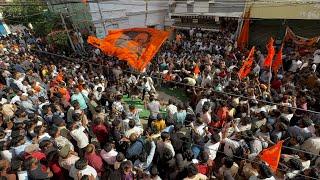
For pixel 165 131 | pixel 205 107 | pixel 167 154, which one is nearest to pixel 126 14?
pixel 205 107

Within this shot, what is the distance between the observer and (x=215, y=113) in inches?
348

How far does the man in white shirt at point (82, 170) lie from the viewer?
18.8 feet

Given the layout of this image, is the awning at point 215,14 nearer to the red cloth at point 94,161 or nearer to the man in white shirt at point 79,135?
the man in white shirt at point 79,135

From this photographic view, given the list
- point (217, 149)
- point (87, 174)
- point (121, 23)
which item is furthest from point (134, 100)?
point (121, 23)

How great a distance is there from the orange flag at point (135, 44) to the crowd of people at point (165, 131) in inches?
48.5

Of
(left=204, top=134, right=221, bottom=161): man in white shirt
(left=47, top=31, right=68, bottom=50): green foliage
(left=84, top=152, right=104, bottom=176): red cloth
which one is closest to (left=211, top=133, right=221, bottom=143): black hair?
(left=204, top=134, right=221, bottom=161): man in white shirt

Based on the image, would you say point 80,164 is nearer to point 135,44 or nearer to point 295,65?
point 135,44

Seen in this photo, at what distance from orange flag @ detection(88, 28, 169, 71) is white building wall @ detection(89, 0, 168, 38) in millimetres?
9383

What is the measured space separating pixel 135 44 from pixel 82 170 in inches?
241

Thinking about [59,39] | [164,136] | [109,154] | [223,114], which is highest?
[164,136]

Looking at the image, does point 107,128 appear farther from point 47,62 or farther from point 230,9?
point 230,9

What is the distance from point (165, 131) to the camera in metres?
7.20

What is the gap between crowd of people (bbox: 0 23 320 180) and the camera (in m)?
6.03

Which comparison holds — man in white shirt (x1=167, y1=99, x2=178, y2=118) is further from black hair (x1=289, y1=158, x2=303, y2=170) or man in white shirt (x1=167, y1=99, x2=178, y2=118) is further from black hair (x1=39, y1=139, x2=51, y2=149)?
black hair (x1=289, y1=158, x2=303, y2=170)
